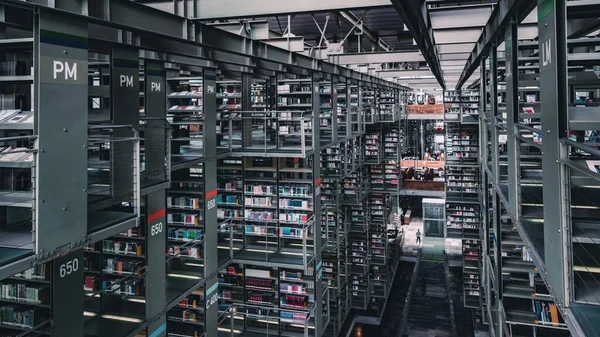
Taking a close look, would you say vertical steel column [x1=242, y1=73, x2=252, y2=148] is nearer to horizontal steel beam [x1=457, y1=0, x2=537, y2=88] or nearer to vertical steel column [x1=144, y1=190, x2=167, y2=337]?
vertical steel column [x1=144, y1=190, x2=167, y2=337]

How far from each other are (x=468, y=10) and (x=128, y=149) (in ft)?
9.97

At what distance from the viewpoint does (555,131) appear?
1.83m

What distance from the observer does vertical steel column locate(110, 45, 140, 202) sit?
3418 millimetres

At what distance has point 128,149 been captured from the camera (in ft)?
11.8

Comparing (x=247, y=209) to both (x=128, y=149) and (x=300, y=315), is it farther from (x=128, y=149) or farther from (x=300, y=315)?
(x=128, y=149)

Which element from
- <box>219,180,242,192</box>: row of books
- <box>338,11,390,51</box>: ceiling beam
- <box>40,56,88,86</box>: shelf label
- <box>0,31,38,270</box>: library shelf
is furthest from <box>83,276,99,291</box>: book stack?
<box>338,11,390,51</box>: ceiling beam

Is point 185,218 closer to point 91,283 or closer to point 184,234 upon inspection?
point 184,234

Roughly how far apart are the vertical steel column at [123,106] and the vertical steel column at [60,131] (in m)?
0.76

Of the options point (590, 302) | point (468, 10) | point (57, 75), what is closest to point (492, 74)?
point (468, 10)

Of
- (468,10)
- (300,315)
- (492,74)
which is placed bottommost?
(300,315)

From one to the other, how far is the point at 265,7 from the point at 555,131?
2.21 metres

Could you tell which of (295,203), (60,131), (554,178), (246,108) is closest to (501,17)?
(554,178)

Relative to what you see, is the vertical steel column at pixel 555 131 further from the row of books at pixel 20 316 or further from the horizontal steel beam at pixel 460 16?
the row of books at pixel 20 316

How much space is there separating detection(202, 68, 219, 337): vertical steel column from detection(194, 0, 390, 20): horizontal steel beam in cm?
158
